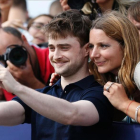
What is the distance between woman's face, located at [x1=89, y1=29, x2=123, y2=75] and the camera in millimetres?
2283

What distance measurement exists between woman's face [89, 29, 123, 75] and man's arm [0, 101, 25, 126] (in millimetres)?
537

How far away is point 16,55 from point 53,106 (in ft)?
3.87

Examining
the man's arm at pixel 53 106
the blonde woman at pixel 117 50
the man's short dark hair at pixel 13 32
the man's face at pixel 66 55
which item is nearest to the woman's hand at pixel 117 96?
the blonde woman at pixel 117 50

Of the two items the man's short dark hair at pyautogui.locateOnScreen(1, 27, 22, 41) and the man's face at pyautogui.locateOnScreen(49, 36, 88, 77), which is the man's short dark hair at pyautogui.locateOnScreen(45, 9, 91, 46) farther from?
the man's short dark hair at pyautogui.locateOnScreen(1, 27, 22, 41)

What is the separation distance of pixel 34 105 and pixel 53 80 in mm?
783

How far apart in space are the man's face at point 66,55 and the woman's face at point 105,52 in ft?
0.33

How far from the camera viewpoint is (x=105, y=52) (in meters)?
2.28

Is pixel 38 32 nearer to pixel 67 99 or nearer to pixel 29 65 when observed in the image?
pixel 29 65

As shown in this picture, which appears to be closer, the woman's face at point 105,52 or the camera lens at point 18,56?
the woman's face at point 105,52

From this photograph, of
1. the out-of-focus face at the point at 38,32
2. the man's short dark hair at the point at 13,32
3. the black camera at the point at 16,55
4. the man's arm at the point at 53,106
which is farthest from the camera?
the out-of-focus face at the point at 38,32

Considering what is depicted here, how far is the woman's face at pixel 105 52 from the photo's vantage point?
2.28 m

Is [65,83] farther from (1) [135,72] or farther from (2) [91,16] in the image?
(2) [91,16]

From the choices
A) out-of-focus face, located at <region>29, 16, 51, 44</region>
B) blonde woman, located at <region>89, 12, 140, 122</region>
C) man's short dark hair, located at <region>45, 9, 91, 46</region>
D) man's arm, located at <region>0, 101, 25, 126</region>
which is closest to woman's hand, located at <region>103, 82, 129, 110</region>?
blonde woman, located at <region>89, 12, 140, 122</region>

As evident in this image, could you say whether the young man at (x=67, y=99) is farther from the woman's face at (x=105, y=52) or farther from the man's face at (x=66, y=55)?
the woman's face at (x=105, y=52)
